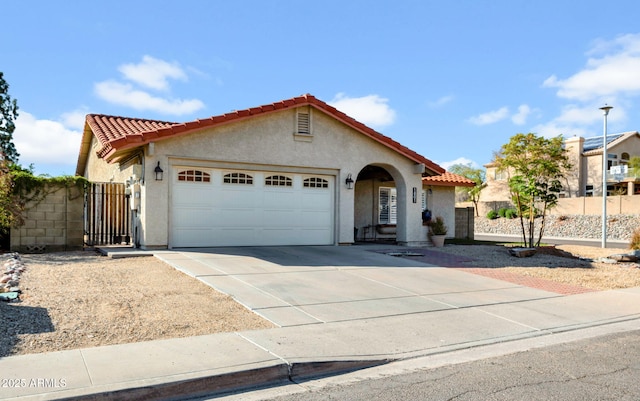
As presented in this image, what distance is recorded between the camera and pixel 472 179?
5941cm

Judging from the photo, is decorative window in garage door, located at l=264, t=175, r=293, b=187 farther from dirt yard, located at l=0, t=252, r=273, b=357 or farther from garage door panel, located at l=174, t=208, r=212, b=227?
dirt yard, located at l=0, t=252, r=273, b=357

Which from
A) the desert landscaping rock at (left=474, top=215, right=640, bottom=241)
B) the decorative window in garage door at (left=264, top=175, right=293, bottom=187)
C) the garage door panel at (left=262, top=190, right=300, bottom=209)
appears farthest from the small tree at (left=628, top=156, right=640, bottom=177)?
the decorative window in garage door at (left=264, top=175, right=293, bottom=187)

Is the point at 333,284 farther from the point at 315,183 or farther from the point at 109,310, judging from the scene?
the point at 315,183

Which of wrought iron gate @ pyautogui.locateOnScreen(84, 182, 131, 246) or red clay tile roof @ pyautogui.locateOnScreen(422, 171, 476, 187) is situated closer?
wrought iron gate @ pyautogui.locateOnScreen(84, 182, 131, 246)

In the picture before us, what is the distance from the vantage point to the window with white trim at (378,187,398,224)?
2159 centimetres

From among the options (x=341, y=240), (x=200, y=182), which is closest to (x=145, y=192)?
(x=200, y=182)

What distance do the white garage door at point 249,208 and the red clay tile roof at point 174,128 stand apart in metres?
1.32

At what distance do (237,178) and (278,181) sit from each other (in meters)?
1.35

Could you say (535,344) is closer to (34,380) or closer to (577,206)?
(34,380)

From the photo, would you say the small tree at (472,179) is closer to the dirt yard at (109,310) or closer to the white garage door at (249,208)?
the white garage door at (249,208)

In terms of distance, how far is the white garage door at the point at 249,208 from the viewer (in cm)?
1454

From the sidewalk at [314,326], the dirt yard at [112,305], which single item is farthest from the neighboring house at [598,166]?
the dirt yard at [112,305]

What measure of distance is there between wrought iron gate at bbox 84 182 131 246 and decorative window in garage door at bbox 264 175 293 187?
446cm

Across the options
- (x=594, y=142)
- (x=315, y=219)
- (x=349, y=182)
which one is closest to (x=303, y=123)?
(x=349, y=182)
